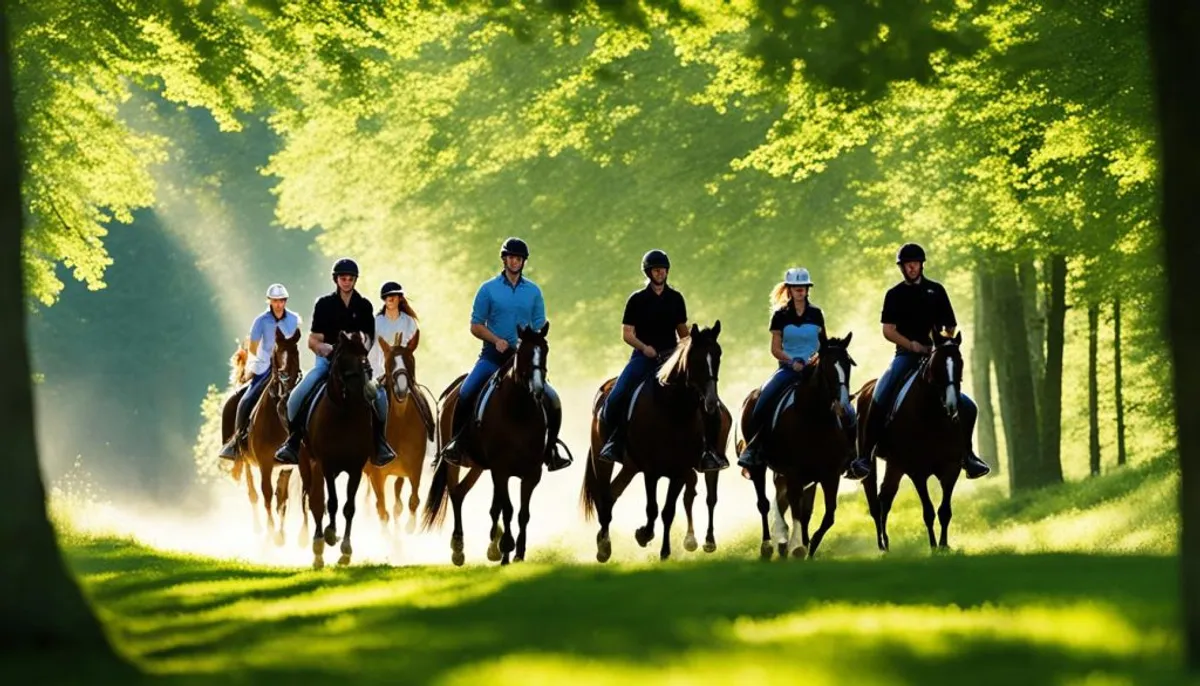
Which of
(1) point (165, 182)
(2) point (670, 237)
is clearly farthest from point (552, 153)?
(1) point (165, 182)

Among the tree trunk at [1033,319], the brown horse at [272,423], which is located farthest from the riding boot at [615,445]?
the tree trunk at [1033,319]

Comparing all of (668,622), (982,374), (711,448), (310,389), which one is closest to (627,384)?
(711,448)

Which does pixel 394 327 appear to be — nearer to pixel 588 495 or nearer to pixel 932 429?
pixel 588 495

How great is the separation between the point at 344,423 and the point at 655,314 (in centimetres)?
300

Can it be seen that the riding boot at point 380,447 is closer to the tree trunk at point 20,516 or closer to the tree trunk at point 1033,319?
the tree trunk at point 20,516

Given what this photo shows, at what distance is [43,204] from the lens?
28.1 m

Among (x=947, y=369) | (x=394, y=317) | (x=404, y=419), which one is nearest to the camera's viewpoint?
(x=947, y=369)

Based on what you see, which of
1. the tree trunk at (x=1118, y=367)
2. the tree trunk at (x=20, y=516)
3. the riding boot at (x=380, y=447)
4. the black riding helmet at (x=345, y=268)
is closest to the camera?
the tree trunk at (x=20, y=516)

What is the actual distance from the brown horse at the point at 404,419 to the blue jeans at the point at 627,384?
3.34m

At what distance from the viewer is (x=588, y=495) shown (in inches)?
808

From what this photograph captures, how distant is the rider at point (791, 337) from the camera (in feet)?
62.7

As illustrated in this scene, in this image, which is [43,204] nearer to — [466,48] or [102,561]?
[102,561]

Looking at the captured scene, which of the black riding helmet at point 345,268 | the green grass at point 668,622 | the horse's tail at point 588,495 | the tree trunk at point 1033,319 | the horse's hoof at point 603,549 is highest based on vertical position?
the tree trunk at point 1033,319

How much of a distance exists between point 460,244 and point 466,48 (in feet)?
13.0
